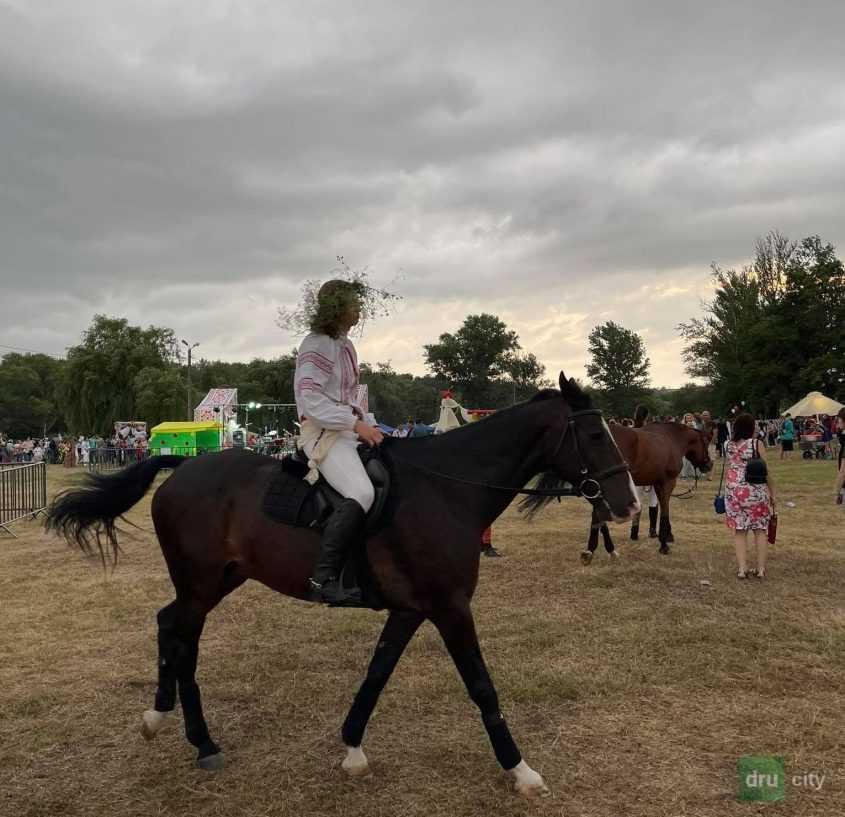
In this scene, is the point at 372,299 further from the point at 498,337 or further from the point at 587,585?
the point at 498,337

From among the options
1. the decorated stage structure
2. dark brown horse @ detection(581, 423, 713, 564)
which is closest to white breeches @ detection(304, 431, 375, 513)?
dark brown horse @ detection(581, 423, 713, 564)

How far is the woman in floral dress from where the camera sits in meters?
9.05

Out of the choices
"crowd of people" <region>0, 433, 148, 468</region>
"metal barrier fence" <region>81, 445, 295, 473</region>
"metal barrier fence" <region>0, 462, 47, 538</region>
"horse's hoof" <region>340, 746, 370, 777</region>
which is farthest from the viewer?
"crowd of people" <region>0, 433, 148, 468</region>

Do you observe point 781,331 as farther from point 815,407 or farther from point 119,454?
point 119,454

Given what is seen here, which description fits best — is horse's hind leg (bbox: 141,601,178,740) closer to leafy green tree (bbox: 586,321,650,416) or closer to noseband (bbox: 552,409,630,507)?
noseband (bbox: 552,409,630,507)

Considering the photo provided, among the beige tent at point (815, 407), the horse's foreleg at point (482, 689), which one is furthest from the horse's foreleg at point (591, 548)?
the beige tent at point (815, 407)

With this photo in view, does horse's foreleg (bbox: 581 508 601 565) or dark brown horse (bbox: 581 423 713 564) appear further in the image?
dark brown horse (bbox: 581 423 713 564)

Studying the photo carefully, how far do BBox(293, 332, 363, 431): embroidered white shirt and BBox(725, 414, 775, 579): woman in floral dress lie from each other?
688 centimetres

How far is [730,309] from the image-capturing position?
187ft

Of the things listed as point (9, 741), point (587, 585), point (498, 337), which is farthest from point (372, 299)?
point (498, 337)

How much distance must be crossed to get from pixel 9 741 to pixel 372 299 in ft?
13.2

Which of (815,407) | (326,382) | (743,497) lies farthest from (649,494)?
(815,407)

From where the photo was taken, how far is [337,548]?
4000mm

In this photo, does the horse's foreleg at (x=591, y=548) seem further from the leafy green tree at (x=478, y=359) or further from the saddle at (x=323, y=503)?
the leafy green tree at (x=478, y=359)
